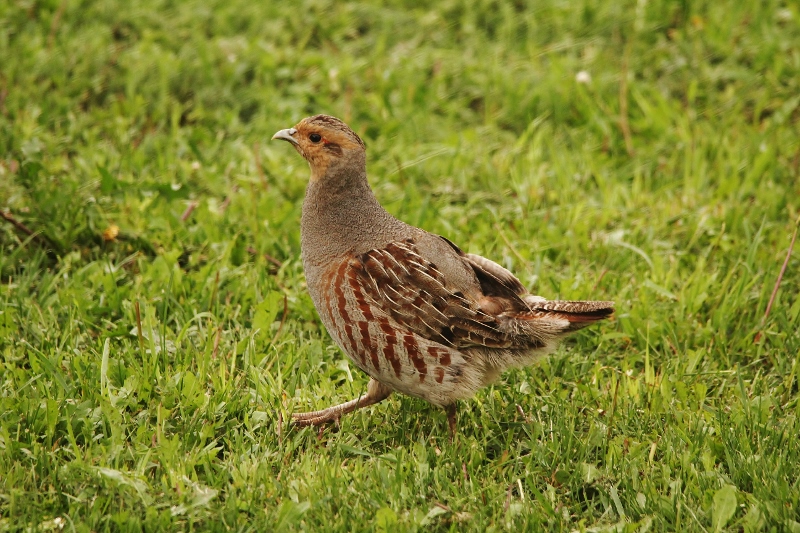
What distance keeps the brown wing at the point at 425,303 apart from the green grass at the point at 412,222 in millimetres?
479

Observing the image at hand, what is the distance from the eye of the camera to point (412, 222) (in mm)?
5617

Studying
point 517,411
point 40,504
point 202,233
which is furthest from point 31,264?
point 517,411

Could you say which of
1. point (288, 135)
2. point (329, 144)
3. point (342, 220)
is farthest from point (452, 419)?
point (288, 135)

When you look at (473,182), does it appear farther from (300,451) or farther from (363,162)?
(300,451)

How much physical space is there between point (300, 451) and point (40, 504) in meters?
1.07

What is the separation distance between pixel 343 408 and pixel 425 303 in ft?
2.14

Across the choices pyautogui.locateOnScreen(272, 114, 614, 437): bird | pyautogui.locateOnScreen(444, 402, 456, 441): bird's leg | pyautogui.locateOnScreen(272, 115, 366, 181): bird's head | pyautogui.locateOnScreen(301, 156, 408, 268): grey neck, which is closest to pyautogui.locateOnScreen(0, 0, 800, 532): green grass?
pyautogui.locateOnScreen(444, 402, 456, 441): bird's leg

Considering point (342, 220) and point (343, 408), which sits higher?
point (342, 220)

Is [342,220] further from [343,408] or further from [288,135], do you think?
[343,408]

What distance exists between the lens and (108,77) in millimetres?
6539

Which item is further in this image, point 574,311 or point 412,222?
point 412,222

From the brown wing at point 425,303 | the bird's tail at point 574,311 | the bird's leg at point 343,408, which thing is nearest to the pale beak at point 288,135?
the brown wing at point 425,303

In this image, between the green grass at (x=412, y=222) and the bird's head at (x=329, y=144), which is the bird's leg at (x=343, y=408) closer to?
the green grass at (x=412, y=222)

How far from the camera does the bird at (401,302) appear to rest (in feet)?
13.2
